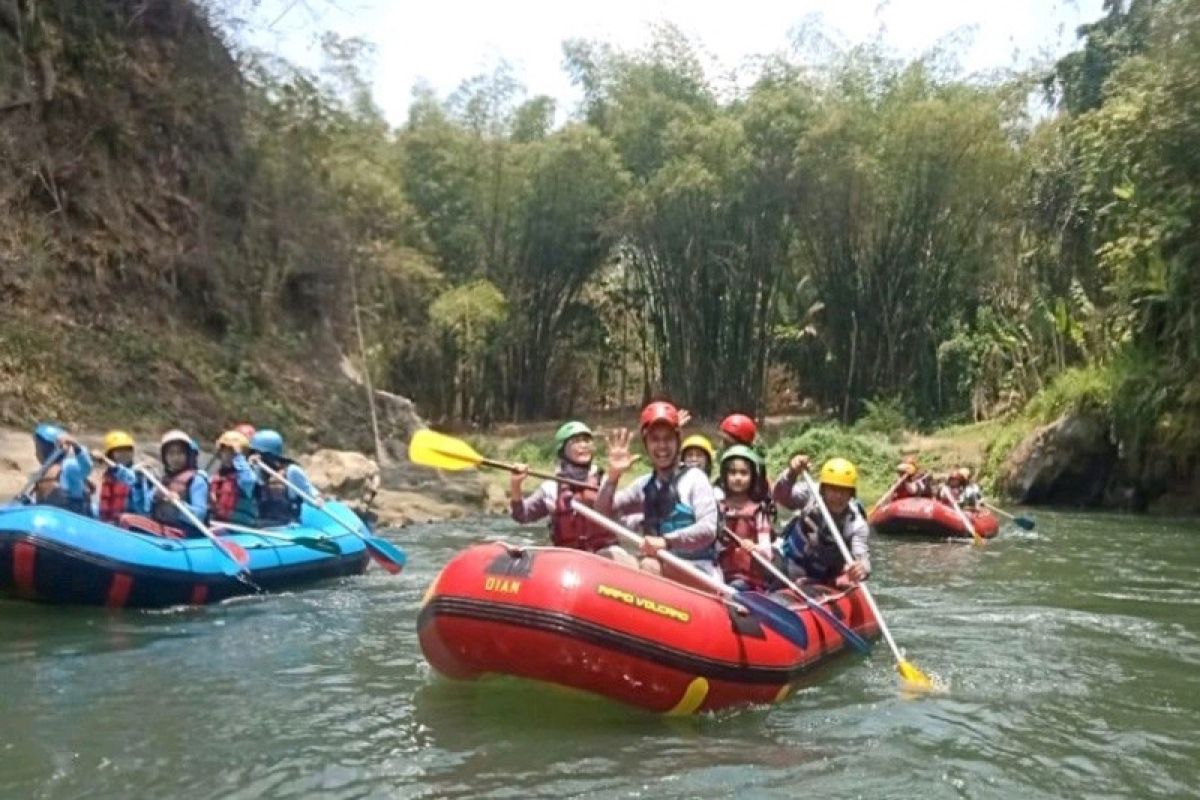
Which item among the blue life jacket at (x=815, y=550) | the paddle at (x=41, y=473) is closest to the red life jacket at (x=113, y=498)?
the paddle at (x=41, y=473)

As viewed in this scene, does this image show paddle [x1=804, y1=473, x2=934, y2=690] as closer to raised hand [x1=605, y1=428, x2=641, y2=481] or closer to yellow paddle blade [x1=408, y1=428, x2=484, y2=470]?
raised hand [x1=605, y1=428, x2=641, y2=481]

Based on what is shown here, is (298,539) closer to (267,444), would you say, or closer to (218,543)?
(218,543)

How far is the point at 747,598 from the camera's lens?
559cm

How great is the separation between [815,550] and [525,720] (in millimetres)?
2299

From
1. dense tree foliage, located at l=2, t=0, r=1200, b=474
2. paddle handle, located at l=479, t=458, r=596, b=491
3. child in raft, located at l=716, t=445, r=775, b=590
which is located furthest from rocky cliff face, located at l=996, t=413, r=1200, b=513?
paddle handle, located at l=479, t=458, r=596, b=491

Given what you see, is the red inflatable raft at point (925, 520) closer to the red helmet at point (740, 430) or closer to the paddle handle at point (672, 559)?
the red helmet at point (740, 430)

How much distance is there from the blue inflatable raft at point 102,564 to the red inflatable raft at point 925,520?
694cm

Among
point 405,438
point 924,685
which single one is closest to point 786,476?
point 924,685

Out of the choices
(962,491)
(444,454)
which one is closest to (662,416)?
(444,454)

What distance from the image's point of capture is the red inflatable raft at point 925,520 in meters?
12.9

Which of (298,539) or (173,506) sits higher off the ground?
(173,506)

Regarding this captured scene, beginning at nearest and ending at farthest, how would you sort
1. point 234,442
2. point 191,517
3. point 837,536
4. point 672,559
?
point 672,559
point 837,536
point 191,517
point 234,442

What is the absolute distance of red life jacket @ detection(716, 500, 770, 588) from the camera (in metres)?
6.44

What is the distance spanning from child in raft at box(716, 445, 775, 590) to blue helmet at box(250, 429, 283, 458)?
4236 millimetres
